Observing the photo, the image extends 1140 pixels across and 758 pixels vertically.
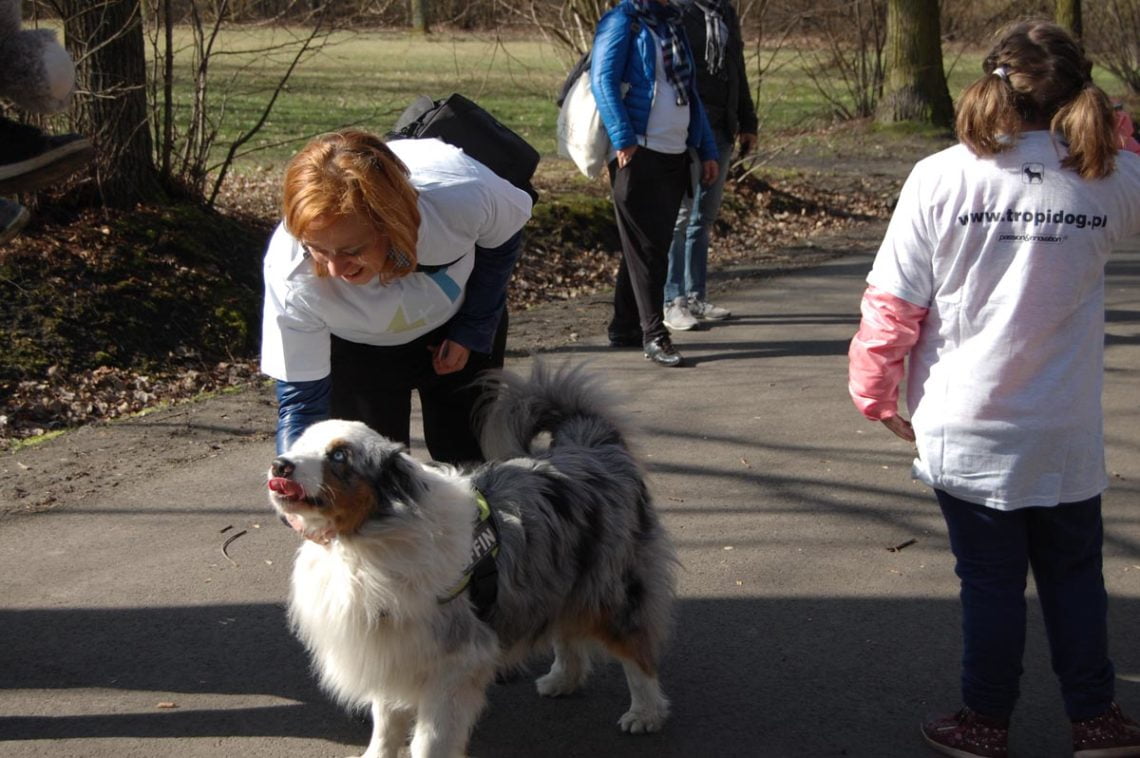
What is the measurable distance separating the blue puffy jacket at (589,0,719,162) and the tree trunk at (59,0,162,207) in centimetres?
352

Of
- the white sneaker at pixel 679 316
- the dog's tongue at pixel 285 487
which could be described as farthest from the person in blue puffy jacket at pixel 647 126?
the dog's tongue at pixel 285 487

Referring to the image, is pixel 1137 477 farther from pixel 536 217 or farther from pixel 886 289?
pixel 536 217

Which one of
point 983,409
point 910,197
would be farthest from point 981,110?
point 983,409

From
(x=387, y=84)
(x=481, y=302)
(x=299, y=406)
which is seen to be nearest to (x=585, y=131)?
(x=481, y=302)

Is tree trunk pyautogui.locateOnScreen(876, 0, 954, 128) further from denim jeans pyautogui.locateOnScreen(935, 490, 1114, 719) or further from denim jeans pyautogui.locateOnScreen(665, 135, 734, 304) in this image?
denim jeans pyautogui.locateOnScreen(935, 490, 1114, 719)

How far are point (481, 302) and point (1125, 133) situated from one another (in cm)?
199

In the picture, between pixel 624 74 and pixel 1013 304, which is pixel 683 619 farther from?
pixel 624 74

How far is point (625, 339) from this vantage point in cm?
856

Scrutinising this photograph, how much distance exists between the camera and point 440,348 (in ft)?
13.5

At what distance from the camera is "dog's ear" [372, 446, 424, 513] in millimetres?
3182

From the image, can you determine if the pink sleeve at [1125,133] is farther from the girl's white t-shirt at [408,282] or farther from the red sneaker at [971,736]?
the girl's white t-shirt at [408,282]

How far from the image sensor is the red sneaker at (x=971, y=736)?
366 centimetres

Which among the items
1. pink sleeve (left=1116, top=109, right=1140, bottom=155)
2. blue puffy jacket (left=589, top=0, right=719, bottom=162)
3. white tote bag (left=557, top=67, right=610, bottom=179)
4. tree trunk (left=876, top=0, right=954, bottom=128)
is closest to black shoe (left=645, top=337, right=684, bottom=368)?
white tote bag (left=557, top=67, right=610, bottom=179)

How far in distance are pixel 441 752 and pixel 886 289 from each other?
1.76m
